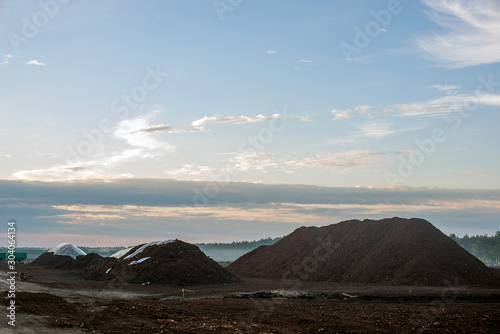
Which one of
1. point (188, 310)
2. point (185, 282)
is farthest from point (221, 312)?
point (185, 282)

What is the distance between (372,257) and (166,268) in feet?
69.2

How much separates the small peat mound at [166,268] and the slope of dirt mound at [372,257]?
1120cm

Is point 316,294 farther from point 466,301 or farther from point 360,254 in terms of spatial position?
point 360,254

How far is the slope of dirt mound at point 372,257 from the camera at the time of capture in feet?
121

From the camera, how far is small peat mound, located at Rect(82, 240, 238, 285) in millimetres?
35938

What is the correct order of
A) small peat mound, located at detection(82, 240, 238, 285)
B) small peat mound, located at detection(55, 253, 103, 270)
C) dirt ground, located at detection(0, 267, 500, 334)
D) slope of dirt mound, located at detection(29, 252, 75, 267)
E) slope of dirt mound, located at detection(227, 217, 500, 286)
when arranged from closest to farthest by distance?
dirt ground, located at detection(0, 267, 500, 334) → small peat mound, located at detection(82, 240, 238, 285) → slope of dirt mound, located at detection(227, 217, 500, 286) → small peat mound, located at detection(55, 253, 103, 270) → slope of dirt mound, located at detection(29, 252, 75, 267)

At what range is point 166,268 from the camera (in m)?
36.9

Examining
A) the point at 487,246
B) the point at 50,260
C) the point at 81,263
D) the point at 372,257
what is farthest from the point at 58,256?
the point at 487,246

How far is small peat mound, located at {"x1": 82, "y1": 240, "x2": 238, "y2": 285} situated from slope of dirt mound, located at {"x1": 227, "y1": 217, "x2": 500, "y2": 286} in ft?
36.7

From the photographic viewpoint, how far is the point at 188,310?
1842cm

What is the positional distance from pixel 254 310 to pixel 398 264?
24870 millimetres

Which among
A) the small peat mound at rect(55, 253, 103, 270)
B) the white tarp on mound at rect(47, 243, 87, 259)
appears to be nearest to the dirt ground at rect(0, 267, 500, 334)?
the small peat mound at rect(55, 253, 103, 270)

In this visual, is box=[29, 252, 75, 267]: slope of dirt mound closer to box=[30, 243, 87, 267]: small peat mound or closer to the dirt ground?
box=[30, 243, 87, 267]: small peat mound

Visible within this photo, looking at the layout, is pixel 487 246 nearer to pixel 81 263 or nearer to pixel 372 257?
pixel 372 257
